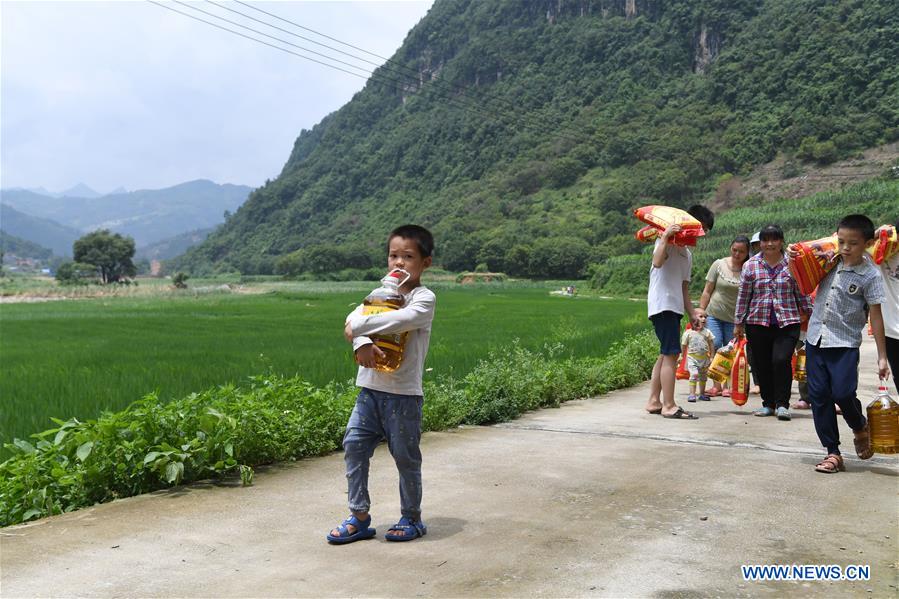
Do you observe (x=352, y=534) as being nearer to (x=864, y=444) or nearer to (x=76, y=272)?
(x=864, y=444)

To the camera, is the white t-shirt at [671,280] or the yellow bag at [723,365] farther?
the yellow bag at [723,365]

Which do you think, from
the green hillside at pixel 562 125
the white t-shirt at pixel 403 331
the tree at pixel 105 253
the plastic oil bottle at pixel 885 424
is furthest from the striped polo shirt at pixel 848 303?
the tree at pixel 105 253

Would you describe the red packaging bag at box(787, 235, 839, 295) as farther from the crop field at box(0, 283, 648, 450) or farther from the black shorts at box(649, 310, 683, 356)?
the crop field at box(0, 283, 648, 450)

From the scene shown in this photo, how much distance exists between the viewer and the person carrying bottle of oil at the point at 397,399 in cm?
355

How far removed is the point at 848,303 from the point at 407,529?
321 cm

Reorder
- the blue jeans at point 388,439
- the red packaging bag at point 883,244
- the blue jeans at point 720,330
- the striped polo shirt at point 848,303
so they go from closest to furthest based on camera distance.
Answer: the blue jeans at point 388,439 < the striped polo shirt at point 848,303 < the red packaging bag at point 883,244 < the blue jeans at point 720,330

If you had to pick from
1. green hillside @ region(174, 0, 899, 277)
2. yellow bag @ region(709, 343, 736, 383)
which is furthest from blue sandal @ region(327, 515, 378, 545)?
green hillside @ region(174, 0, 899, 277)

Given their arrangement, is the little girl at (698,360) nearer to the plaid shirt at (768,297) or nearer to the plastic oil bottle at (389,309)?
the plaid shirt at (768,297)

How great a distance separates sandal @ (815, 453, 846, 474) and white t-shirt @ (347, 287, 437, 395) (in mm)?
2753

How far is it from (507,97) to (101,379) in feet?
463

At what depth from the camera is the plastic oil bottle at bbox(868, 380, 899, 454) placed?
4859 mm

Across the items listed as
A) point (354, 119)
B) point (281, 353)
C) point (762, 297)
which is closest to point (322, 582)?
point (762, 297)

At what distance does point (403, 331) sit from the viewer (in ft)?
11.6

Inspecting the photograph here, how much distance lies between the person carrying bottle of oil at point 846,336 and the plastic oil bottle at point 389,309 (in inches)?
115
